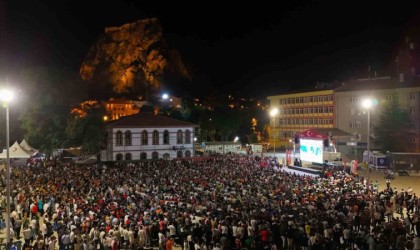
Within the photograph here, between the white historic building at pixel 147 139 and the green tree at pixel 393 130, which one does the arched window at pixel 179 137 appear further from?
the green tree at pixel 393 130

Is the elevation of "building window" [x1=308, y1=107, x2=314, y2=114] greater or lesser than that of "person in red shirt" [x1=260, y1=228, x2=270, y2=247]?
greater

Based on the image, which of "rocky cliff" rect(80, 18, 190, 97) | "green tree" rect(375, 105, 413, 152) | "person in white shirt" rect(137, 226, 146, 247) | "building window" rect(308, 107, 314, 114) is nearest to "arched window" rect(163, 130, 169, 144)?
"green tree" rect(375, 105, 413, 152)

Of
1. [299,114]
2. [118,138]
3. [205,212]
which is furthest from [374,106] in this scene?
[205,212]

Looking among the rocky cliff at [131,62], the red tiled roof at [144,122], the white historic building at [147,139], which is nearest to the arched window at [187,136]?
the white historic building at [147,139]

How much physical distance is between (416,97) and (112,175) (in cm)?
3978

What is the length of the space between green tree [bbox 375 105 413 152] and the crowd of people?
77.8ft

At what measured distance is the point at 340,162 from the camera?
3906 cm

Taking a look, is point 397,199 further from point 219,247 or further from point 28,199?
point 28,199

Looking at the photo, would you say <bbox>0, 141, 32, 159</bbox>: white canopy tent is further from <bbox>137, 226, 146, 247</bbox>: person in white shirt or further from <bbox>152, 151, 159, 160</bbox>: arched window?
<bbox>137, 226, 146, 247</bbox>: person in white shirt

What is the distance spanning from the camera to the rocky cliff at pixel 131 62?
98312 mm

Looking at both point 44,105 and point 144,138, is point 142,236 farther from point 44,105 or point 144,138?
point 44,105

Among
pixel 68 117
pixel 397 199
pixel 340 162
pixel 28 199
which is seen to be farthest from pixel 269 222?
pixel 68 117

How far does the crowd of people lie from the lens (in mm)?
14562

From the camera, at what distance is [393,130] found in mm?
49188
